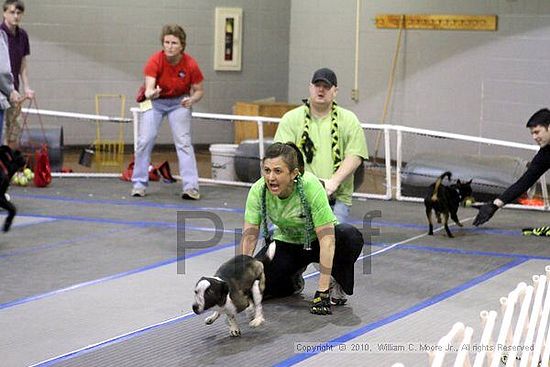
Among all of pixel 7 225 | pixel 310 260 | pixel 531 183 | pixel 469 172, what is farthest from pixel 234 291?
pixel 469 172

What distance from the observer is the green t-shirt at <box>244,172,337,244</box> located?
222 inches

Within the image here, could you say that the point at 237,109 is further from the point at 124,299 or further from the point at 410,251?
the point at 124,299

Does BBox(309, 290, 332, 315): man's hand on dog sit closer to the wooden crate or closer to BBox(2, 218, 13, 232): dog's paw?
BBox(2, 218, 13, 232): dog's paw

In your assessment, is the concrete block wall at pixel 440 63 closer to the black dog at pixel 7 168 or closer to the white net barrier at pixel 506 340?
the black dog at pixel 7 168

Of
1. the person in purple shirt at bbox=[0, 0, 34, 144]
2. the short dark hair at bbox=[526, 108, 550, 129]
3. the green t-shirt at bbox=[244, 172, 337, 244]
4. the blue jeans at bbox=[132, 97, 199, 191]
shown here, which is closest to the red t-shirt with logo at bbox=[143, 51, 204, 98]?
the blue jeans at bbox=[132, 97, 199, 191]

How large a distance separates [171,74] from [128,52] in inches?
183

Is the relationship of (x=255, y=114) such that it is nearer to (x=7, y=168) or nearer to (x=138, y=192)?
(x=138, y=192)

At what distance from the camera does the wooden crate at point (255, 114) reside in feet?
44.0

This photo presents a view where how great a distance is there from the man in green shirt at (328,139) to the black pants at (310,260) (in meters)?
0.74

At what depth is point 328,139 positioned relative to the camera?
6.69 m

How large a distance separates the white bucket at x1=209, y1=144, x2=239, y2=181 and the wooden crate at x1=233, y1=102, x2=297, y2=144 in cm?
196

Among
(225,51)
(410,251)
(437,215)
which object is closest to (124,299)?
(410,251)

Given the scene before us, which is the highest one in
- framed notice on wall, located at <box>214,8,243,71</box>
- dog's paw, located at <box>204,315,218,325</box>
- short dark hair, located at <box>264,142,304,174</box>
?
framed notice on wall, located at <box>214,8,243,71</box>

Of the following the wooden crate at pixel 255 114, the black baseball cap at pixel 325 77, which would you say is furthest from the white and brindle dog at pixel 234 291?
the wooden crate at pixel 255 114
